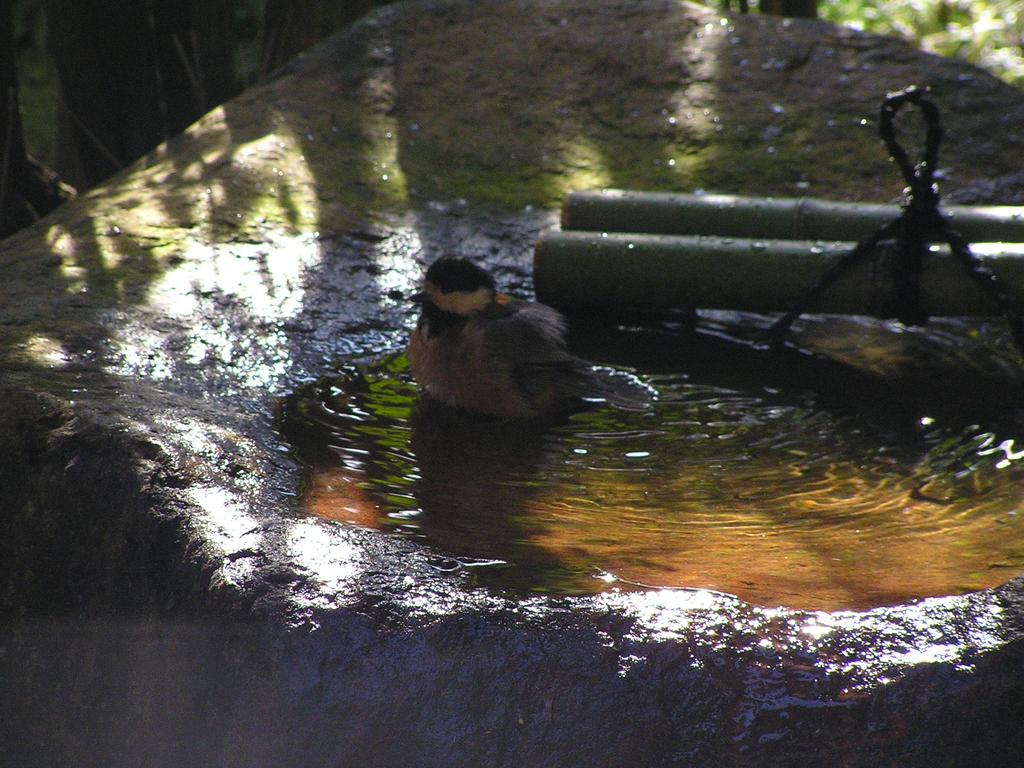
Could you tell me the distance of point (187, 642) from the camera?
2.25m

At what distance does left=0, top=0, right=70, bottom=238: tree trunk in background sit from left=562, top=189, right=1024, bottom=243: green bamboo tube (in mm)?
2779

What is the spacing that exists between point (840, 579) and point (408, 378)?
203 centimetres

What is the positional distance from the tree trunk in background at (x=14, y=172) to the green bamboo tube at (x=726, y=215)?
2779 mm

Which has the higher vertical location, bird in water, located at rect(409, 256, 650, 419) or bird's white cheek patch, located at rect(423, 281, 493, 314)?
bird's white cheek patch, located at rect(423, 281, 493, 314)

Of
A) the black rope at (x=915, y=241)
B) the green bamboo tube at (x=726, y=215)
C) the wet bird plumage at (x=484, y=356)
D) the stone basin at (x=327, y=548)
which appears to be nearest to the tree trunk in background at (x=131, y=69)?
the stone basin at (x=327, y=548)

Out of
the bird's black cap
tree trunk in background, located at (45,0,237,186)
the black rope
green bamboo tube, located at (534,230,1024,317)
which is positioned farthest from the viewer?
tree trunk in background, located at (45,0,237,186)

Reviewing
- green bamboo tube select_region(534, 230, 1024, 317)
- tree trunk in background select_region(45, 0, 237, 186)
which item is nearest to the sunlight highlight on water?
green bamboo tube select_region(534, 230, 1024, 317)

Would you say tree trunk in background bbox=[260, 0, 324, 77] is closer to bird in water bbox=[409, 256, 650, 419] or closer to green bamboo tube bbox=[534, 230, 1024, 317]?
green bamboo tube bbox=[534, 230, 1024, 317]

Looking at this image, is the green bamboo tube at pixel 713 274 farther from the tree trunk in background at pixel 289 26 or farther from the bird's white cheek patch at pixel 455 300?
the tree trunk in background at pixel 289 26

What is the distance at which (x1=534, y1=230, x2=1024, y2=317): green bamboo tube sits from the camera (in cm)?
406

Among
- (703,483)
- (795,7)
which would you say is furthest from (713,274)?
(795,7)

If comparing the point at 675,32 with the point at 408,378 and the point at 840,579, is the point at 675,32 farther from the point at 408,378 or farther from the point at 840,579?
the point at 840,579

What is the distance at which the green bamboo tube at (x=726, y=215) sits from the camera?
4.49m

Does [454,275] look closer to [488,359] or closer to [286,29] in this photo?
[488,359]
